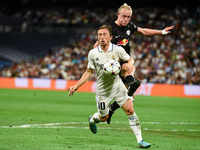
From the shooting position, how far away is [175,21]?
30.9 metres

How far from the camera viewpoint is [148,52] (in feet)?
92.6

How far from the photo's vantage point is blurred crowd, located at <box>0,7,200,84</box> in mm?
25422

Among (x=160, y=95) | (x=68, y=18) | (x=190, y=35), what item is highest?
(x=68, y=18)

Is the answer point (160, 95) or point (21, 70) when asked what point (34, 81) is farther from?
point (160, 95)

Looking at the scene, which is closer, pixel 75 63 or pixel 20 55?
pixel 75 63

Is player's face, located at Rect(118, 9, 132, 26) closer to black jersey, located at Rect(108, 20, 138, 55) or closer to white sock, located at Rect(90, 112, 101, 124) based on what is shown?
black jersey, located at Rect(108, 20, 138, 55)

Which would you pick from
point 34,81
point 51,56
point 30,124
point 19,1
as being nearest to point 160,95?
point 34,81

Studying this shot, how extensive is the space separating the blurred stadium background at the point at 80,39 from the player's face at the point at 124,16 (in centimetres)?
1652

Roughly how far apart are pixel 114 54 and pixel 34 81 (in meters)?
22.5

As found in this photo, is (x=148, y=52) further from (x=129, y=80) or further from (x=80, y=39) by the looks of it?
(x=129, y=80)

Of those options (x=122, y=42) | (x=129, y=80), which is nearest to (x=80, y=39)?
(x=122, y=42)

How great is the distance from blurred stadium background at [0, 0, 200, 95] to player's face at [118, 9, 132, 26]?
54.2 ft

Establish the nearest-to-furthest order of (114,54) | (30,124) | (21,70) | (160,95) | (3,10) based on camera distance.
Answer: (114,54) < (30,124) < (160,95) < (21,70) < (3,10)

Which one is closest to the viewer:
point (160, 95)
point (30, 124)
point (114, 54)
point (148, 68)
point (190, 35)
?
point (114, 54)
